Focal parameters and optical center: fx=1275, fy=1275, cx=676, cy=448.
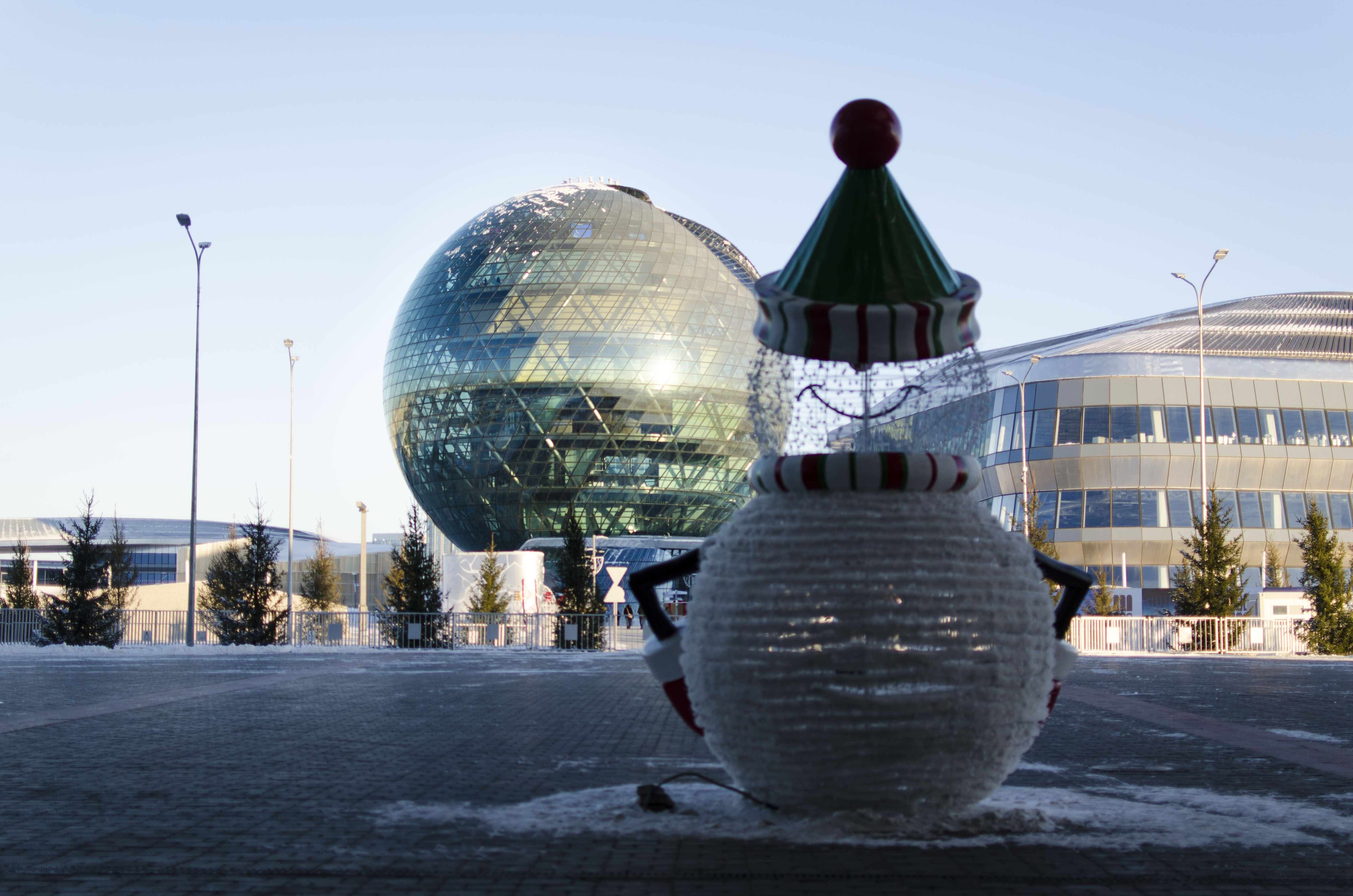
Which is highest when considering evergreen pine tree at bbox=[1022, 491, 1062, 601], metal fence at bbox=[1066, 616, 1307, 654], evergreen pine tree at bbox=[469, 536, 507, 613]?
evergreen pine tree at bbox=[1022, 491, 1062, 601]

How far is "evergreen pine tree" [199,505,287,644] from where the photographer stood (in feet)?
98.3

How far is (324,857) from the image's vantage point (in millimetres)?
5000

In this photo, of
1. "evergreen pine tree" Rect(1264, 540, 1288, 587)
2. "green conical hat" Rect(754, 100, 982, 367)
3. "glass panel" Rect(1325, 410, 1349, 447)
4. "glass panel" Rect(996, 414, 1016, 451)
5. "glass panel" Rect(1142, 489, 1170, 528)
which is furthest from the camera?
"glass panel" Rect(996, 414, 1016, 451)

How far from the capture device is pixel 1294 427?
44938mm

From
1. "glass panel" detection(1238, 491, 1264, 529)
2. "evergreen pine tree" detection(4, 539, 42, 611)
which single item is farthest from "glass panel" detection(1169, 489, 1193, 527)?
"evergreen pine tree" detection(4, 539, 42, 611)

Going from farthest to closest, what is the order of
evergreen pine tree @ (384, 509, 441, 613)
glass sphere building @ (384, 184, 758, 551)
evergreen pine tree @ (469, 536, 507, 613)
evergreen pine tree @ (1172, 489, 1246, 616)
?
glass sphere building @ (384, 184, 758, 551) → evergreen pine tree @ (469, 536, 507, 613) → evergreen pine tree @ (384, 509, 441, 613) → evergreen pine tree @ (1172, 489, 1246, 616)

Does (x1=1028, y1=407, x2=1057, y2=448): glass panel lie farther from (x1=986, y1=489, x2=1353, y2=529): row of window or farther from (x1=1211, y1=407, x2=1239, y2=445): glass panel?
(x1=1211, y1=407, x2=1239, y2=445): glass panel

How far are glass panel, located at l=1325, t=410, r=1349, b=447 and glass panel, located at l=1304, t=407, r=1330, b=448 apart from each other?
0.66ft

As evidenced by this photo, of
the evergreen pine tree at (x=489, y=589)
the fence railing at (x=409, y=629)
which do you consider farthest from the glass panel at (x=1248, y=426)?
the evergreen pine tree at (x=489, y=589)

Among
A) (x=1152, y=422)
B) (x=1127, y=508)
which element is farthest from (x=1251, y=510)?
(x=1152, y=422)

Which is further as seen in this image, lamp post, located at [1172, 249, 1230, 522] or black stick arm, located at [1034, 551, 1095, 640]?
lamp post, located at [1172, 249, 1230, 522]

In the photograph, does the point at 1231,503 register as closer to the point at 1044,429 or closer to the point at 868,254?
the point at 1044,429

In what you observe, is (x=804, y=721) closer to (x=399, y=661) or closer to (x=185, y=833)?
(x=185, y=833)

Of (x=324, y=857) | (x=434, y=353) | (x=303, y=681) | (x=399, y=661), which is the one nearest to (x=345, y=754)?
(x=324, y=857)
